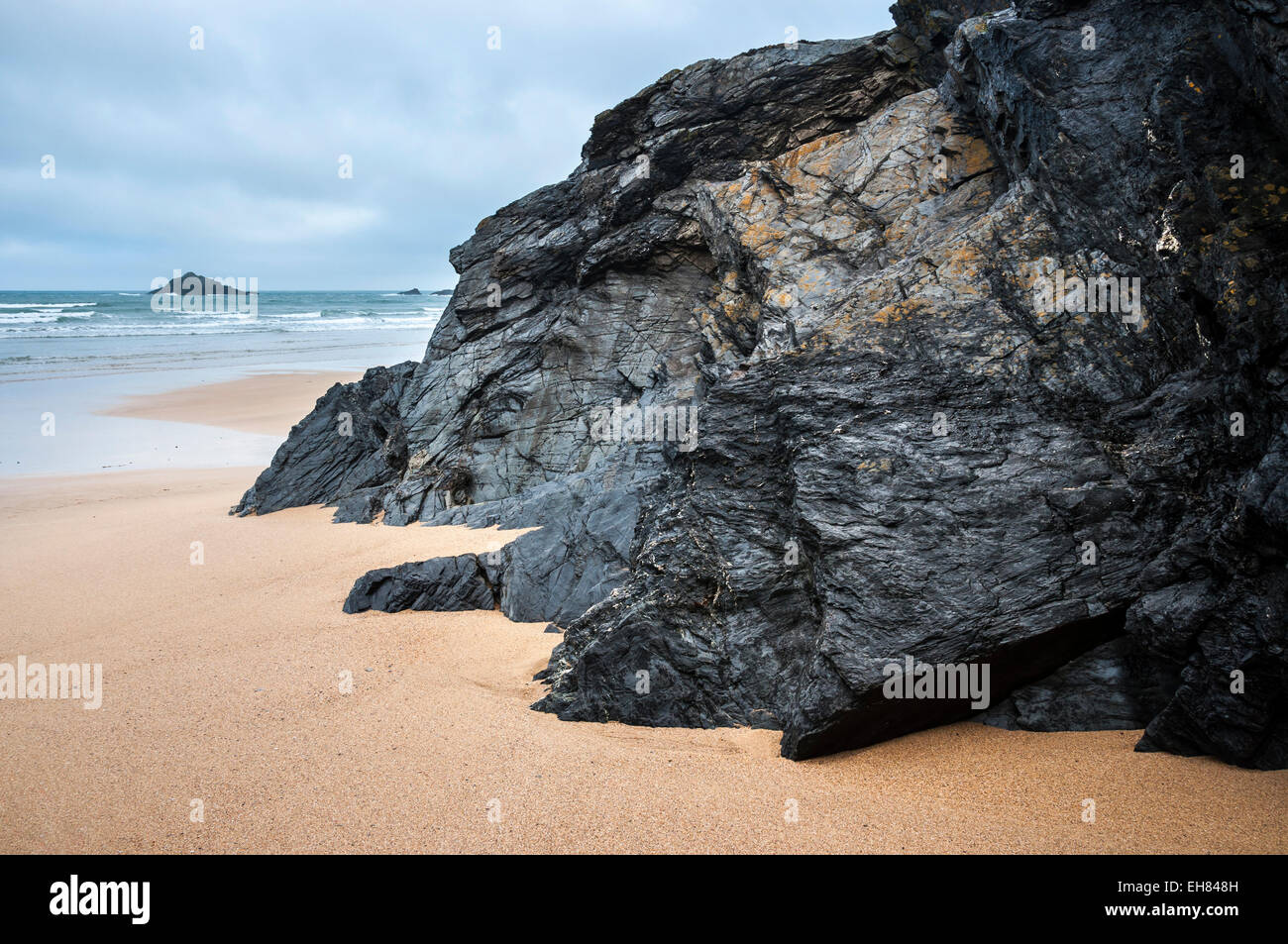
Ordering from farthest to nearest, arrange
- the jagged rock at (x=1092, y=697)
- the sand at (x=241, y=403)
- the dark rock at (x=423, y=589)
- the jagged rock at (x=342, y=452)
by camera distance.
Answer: the sand at (x=241, y=403) < the jagged rock at (x=342, y=452) < the dark rock at (x=423, y=589) < the jagged rock at (x=1092, y=697)

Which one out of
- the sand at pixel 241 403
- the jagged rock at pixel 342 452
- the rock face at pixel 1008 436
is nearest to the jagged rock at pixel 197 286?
the sand at pixel 241 403

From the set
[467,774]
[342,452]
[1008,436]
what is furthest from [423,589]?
[342,452]

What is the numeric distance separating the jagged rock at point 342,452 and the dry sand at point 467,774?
6827 mm

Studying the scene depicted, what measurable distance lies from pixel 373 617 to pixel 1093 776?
7180 millimetres

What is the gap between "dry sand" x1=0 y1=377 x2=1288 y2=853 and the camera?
14.2 feet

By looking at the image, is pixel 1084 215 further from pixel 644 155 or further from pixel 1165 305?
pixel 644 155

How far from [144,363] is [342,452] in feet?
103

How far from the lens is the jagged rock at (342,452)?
15.0 metres

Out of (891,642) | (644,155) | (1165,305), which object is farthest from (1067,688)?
(644,155)

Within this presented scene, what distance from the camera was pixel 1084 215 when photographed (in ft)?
19.3

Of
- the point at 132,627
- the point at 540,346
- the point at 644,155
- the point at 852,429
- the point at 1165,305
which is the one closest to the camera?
the point at 1165,305

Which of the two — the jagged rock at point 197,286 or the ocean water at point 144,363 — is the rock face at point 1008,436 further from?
the jagged rock at point 197,286

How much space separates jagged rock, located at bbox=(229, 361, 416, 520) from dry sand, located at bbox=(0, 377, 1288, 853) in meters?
6.83

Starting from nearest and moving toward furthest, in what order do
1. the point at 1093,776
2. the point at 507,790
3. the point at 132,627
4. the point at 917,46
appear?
the point at 1093,776 → the point at 507,790 → the point at 132,627 → the point at 917,46
